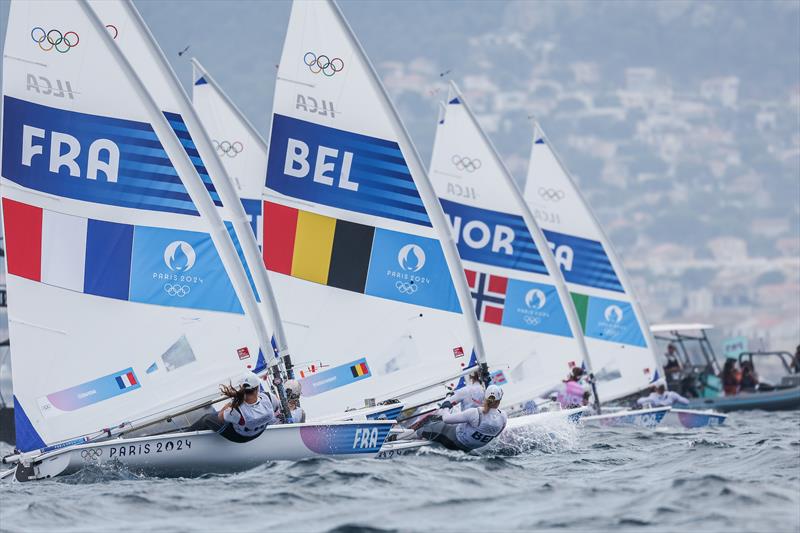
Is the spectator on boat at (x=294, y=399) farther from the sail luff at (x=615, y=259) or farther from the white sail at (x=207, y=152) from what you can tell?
the sail luff at (x=615, y=259)

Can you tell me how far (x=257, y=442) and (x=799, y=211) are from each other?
189m

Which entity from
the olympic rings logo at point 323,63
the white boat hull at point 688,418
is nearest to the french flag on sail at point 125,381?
the olympic rings logo at point 323,63

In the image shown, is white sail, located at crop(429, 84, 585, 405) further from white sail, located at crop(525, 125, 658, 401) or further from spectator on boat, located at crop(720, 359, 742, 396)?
spectator on boat, located at crop(720, 359, 742, 396)

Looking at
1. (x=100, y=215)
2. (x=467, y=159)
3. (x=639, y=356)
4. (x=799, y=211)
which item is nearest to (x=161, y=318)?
(x=100, y=215)

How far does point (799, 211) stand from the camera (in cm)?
19638

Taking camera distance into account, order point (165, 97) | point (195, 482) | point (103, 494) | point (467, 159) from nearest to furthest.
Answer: point (103, 494) < point (195, 482) < point (165, 97) < point (467, 159)

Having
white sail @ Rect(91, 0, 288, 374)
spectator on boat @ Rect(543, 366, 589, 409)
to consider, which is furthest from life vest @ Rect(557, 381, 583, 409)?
white sail @ Rect(91, 0, 288, 374)

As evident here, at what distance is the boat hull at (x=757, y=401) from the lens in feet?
105

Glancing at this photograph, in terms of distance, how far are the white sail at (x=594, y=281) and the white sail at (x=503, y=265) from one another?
243 cm

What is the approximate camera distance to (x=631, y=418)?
23.6 m

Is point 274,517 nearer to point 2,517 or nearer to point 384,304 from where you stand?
point 2,517

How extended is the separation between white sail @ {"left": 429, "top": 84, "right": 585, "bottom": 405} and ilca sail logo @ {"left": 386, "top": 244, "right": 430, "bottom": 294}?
493cm

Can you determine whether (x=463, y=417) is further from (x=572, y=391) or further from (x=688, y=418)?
(x=688, y=418)

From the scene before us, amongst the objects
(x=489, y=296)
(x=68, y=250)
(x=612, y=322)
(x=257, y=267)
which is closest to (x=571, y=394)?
(x=489, y=296)
